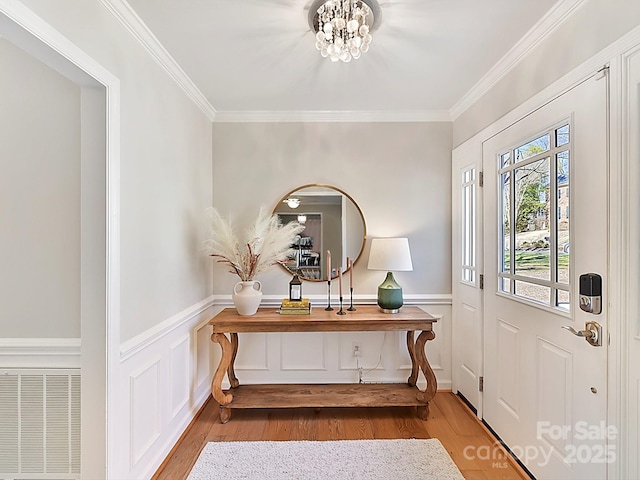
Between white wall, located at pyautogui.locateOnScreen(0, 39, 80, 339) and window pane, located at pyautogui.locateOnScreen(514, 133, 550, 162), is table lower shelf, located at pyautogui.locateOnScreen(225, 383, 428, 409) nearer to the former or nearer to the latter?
white wall, located at pyautogui.locateOnScreen(0, 39, 80, 339)

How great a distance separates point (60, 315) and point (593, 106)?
2616mm

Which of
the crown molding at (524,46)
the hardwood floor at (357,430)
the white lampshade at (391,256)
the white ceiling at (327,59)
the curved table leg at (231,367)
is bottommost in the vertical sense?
the hardwood floor at (357,430)

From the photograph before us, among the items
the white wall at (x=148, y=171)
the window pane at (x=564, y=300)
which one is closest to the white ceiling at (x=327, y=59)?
the white wall at (x=148, y=171)

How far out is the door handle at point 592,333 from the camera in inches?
53.6

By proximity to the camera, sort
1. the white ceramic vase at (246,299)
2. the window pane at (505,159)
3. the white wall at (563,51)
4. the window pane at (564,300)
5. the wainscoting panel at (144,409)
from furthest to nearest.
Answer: the white ceramic vase at (246,299) → the window pane at (505,159) → the wainscoting panel at (144,409) → the window pane at (564,300) → the white wall at (563,51)

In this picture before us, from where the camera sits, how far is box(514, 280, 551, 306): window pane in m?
1.72

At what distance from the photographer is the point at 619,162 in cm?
128

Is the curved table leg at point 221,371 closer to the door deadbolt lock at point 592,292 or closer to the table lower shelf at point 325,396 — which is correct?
the table lower shelf at point 325,396

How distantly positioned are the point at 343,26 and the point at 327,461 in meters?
2.36

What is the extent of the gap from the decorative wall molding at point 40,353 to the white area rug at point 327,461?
0.95 m

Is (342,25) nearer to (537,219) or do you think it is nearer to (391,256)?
(537,219)

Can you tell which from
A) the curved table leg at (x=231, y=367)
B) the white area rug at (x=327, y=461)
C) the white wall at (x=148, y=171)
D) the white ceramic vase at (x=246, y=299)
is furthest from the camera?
the curved table leg at (x=231, y=367)

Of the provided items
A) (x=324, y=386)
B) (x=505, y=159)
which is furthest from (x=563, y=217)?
(x=324, y=386)

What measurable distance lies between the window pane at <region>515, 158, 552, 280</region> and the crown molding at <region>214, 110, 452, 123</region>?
1.15m
